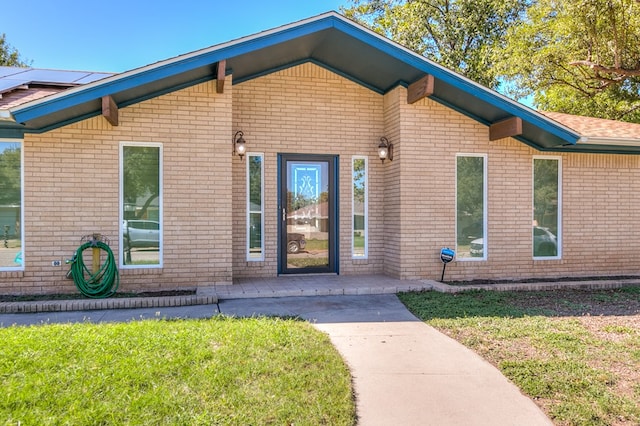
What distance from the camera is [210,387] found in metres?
3.42

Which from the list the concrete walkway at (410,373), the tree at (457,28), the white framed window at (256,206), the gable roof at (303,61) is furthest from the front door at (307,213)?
the tree at (457,28)

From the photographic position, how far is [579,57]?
49.8ft

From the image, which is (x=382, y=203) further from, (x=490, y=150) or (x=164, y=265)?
(x=164, y=265)

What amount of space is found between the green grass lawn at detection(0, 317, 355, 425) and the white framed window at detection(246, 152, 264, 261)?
3.44 metres

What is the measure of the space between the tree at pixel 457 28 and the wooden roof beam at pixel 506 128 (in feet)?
39.7

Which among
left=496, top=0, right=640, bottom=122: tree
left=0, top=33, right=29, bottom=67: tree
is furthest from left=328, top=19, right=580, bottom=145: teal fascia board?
left=0, top=33, right=29, bottom=67: tree

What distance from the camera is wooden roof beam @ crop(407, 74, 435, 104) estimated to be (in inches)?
294

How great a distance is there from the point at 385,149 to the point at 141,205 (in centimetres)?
441

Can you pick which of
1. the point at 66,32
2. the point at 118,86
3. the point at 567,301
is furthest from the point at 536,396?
the point at 66,32

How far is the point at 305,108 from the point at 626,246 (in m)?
7.17

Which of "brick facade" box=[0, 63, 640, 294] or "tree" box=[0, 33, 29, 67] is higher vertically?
"tree" box=[0, 33, 29, 67]

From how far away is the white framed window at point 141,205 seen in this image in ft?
24.0

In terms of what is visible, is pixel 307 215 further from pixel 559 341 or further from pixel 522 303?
pixel 559 341

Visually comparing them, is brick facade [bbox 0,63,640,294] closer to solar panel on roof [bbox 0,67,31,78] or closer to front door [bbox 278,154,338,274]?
front door [bbox 278,154,338,274]
